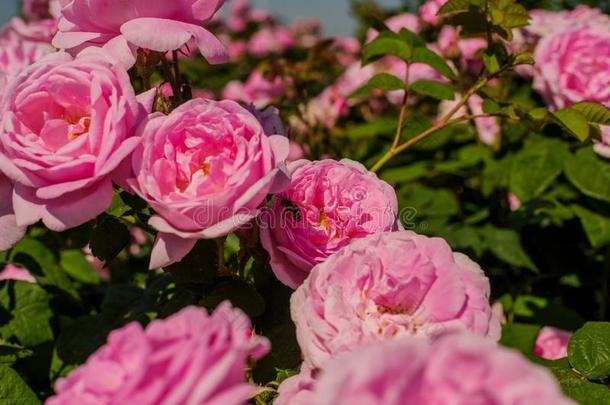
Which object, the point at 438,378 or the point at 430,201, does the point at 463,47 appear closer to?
the point at 430,201

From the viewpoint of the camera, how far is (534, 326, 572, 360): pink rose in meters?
1.32

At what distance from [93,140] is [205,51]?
20 centimetres

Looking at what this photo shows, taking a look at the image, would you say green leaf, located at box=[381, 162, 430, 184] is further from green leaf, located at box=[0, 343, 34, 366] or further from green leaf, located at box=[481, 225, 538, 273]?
green leaf, located at box=[0, 343, 34, 366]

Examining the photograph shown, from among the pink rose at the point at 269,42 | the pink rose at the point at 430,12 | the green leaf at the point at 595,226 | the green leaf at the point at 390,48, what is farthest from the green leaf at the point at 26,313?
the pink rose at the point at 269,42

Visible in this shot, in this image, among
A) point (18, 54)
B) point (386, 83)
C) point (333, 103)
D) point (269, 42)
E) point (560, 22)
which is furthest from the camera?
point (269, 42)

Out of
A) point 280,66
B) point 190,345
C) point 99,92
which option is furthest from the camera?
point 280,66

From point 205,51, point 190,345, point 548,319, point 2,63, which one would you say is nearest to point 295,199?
point 205,51

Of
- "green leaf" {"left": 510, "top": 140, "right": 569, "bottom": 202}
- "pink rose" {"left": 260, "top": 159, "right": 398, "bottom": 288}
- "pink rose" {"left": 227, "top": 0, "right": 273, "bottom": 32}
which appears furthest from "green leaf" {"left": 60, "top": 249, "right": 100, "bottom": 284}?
"pink rose" {"left": 227, "top": 0, "right": 273, "bottom": 32}

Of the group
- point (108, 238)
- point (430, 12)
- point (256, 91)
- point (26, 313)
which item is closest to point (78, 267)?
point (26, 313)

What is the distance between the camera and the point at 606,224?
4.93 ft

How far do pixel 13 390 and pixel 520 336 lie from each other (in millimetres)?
960

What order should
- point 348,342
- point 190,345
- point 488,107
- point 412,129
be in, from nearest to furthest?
point 190,345 < point 348,342 < point 488,107 < point 412,129

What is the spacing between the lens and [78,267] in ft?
5.49

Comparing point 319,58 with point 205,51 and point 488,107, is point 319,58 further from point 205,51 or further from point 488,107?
point 205,51
